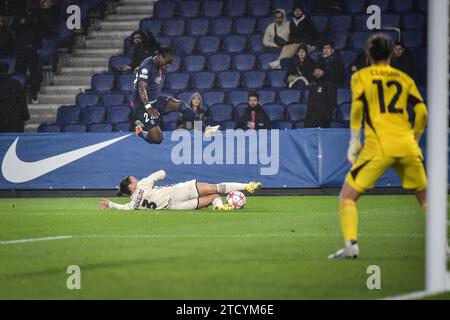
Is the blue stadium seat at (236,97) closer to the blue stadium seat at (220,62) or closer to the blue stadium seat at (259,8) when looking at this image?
the blue stadium seat at (220,62)

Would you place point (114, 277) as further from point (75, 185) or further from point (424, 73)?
point (424, 73)

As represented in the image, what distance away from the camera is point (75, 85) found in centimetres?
2588

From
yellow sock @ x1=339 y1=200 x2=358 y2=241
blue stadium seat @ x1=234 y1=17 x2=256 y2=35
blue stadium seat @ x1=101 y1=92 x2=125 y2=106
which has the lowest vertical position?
yellow sock @ x1=339 y1=200 x2=358 y2=241

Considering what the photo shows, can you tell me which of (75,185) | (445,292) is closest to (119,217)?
(75,185)

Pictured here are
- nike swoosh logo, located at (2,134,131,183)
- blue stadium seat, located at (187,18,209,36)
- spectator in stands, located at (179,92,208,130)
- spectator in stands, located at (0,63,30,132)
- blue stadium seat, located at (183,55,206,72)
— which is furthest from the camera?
blue stadium seat, located at (187,18,209,36)

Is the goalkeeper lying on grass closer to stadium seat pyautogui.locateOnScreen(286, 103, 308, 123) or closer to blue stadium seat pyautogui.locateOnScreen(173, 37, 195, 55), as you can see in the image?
stadium seat pyautogui.locateOnScreen(286, 103, 308, 123)

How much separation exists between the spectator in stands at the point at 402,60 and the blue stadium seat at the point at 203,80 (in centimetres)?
457

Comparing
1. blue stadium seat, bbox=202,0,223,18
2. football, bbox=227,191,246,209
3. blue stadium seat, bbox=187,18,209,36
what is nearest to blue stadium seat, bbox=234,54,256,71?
blue stadium seat, bbox=187,18,209,36

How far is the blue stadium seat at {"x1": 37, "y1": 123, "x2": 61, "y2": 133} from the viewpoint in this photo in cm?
2286

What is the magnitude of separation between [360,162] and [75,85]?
17495mm

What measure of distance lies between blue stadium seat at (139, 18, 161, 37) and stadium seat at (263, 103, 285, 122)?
3986 millimetres

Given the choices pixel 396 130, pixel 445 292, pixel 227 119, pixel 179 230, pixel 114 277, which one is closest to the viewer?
pixel 445 292

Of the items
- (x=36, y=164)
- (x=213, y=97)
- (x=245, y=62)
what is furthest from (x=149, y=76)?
(x=245, y=62)

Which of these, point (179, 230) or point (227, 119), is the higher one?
point (227, 119)
